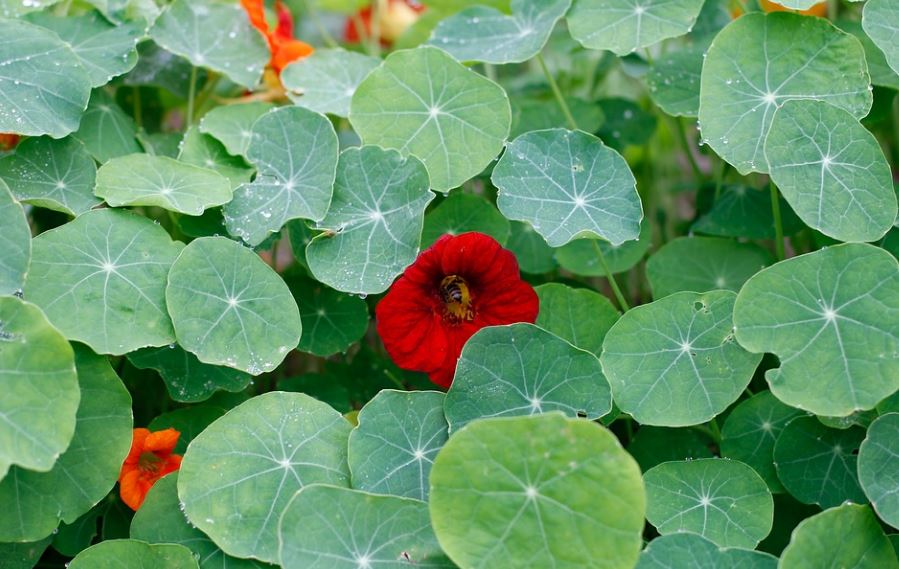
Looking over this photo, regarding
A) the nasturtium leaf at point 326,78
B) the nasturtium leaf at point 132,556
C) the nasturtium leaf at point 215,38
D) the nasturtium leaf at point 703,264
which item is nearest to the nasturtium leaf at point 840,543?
the nasturtium leaf at point 703,264

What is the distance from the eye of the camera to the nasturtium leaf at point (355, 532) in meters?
0.96

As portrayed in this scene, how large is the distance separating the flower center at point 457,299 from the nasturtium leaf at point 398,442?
159 millimetres

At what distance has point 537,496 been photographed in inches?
34.8

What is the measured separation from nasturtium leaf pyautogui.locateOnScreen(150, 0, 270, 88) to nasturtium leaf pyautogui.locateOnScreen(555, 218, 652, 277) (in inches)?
25.4

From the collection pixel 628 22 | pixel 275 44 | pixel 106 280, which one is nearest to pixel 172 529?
pixel 106 280

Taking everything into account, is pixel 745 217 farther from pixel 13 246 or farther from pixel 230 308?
pixel 13 246

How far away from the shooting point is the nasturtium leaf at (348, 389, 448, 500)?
1.06 meters

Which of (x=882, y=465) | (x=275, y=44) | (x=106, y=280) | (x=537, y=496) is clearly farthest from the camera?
(x=275, y=44)

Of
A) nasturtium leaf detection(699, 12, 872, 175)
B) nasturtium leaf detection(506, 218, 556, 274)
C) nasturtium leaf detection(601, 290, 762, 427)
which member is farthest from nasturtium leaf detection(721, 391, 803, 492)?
nasturtium leaf detection(506, 218, 556, 274)

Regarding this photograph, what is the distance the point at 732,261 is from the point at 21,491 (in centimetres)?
113

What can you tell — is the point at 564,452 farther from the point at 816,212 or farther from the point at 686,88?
the point at 686,88

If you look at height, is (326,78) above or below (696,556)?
above

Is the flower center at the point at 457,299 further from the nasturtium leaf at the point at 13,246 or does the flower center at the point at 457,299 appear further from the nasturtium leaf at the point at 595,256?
the nasturtium leaf at the point at 13,246

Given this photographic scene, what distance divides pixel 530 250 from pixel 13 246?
84 cm
